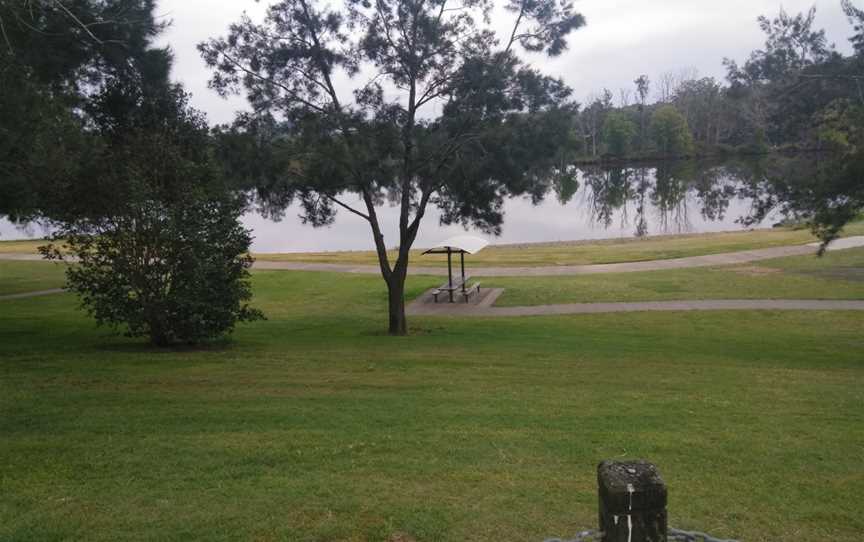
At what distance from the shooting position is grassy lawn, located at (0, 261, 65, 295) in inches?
1003

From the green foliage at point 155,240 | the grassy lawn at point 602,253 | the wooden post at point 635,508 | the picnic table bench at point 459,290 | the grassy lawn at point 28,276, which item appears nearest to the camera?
the wooden post at point 635,508

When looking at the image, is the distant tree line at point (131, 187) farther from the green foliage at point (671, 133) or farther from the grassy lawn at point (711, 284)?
the green foliage at point (671, 133)

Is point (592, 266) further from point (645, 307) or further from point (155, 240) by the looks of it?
point (155, 240)

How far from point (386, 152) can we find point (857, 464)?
33.8 ft

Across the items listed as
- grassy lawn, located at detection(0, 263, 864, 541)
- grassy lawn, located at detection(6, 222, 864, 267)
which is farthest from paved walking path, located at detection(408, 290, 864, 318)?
grassy lawn, located at detection(6, 222, 864, 267)

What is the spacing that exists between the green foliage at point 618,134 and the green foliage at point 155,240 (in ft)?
332

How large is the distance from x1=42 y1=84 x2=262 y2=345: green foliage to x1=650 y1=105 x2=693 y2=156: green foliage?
99.4m

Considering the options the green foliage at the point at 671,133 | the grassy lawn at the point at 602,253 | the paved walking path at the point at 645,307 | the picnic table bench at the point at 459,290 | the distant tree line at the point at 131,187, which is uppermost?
the green foliage at the point at 671,133

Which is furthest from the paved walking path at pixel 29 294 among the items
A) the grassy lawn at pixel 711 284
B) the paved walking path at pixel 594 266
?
the grassy lawn at pixel 711 284

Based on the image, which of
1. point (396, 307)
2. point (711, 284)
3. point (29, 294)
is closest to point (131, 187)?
point (396, 307)

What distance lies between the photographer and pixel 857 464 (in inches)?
232

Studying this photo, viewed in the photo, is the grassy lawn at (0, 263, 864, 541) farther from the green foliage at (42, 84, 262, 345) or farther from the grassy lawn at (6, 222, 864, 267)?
the grassy lawn at (6, 222, 864, 267)

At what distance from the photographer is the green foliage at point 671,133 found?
343 ft

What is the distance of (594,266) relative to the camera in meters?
31.4
